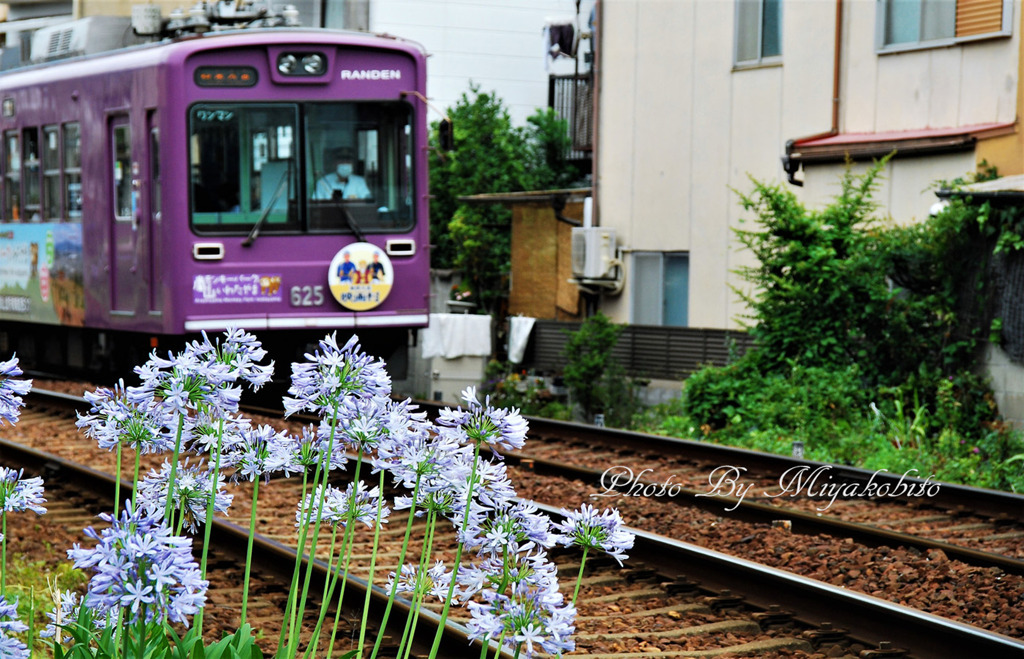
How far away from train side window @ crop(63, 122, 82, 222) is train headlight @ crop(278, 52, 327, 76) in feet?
8.89

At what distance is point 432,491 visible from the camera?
95.0 inches

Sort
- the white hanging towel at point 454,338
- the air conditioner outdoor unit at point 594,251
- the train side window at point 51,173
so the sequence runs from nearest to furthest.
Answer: the train side window at point 51,173 → the white hanging towel at point 454,338 → the air conditioner outdoor unit at point 594,251

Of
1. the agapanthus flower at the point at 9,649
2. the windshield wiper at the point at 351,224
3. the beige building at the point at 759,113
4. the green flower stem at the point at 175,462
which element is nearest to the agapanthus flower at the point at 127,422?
the green flower stem at the point at 175,462

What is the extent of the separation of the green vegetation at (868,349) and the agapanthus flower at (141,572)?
8.19m

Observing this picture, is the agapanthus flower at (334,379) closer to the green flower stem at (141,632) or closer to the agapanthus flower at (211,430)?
the agapanthus flower at (211,430)

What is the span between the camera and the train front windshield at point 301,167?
455 inches

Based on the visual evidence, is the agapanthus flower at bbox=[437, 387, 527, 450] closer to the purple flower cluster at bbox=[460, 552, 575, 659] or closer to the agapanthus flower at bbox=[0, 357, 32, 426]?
the purple flower cluster at bbox=[460, 552, 575, 659]

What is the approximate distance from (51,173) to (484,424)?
12655mm

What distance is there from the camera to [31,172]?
14344mm

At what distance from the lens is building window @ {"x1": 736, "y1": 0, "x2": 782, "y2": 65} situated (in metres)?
15.4

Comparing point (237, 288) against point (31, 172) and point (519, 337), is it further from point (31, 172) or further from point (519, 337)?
point (519, 337)

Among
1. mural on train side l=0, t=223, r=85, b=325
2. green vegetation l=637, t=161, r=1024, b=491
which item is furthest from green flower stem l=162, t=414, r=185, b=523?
mural on train side l=0, t=223, r=85, b=325

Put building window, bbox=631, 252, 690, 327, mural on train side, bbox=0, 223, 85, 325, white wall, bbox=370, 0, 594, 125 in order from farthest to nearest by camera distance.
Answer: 1. white wall, bbox=370, 0, 594, 125
2. building window, bbox=631, 252, 690, 327
3. mural on train side, bbox=0, 223, 85, 325

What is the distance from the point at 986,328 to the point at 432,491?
965cm
